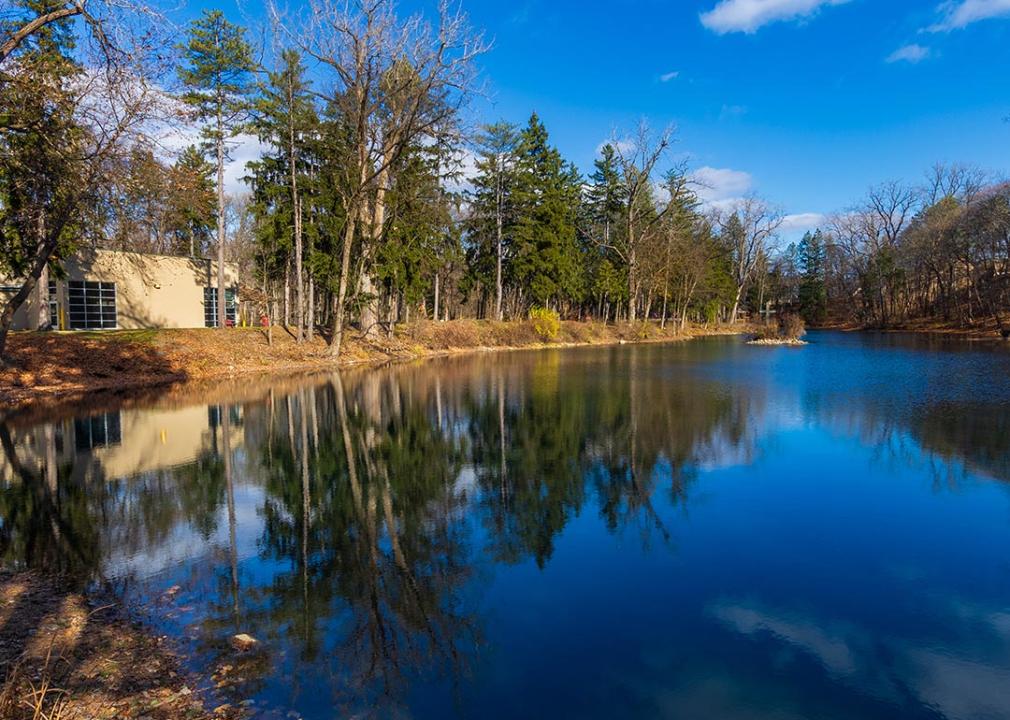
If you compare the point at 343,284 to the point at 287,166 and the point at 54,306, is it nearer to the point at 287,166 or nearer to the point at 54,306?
the point at 287,166

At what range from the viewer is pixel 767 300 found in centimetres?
8631

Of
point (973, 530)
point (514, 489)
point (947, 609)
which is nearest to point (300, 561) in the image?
point (514, 489)

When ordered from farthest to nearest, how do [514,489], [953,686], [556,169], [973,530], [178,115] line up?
1. [556,169]
2. [178,115]
3. [514,489]
4. [973,530]
5. [953,686]

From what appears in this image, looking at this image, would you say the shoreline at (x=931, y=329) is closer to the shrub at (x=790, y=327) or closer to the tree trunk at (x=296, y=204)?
the shrub at (x=790, y=327)

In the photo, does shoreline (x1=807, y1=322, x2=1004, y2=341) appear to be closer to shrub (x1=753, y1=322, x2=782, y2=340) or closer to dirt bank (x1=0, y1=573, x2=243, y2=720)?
shrub (x1=753, y1=322, x2=782, y2=340)

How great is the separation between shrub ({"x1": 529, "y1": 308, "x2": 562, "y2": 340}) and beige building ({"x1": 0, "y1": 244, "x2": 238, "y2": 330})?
18.2 metres

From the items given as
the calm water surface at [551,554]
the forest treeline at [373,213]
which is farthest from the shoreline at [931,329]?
the calm water surface at [551,554]

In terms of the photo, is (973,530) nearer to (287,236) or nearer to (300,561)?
(300,561)

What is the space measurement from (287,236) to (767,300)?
246 ft

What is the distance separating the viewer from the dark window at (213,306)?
33406 mm

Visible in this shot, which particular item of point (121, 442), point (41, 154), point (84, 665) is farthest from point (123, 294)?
point (84, 665)

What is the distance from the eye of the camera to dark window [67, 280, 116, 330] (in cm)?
2812

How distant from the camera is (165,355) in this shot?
21.6 m

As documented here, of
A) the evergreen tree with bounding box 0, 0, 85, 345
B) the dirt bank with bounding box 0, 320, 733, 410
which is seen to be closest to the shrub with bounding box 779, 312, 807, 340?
the dirt bank with bounding box 0, 320, 733, 410
